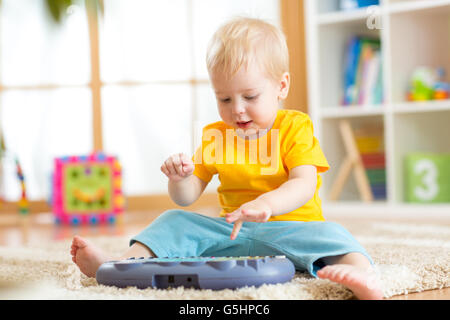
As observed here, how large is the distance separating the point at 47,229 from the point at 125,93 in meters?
0.82

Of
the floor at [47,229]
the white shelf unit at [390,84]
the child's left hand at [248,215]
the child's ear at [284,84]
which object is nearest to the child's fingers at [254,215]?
the child's left hand at [248,215]

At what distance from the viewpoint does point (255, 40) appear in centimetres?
100

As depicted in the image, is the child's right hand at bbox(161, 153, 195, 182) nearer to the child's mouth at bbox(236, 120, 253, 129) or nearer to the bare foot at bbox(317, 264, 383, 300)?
the child's mouth at bbox(236, 120, 253, 129)

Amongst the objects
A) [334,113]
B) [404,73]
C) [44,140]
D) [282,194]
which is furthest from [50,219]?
[282,194]

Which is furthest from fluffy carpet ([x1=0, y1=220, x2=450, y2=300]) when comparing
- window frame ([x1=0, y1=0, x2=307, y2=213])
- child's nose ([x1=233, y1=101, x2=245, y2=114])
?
window frame ([x1=0, y1=0, x2=307, y2=213])

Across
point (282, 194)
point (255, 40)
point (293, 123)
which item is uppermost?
point (255, 40)

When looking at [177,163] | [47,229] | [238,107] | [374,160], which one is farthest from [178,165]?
[374,160]

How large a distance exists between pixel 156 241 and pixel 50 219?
1.77 meters

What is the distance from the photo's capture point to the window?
2.76m

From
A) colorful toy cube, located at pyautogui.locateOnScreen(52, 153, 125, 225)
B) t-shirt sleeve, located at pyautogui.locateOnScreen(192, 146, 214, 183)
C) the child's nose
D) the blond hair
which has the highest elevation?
the blond hair

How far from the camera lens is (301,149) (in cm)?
101

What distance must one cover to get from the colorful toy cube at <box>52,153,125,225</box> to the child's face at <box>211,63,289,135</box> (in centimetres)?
144
